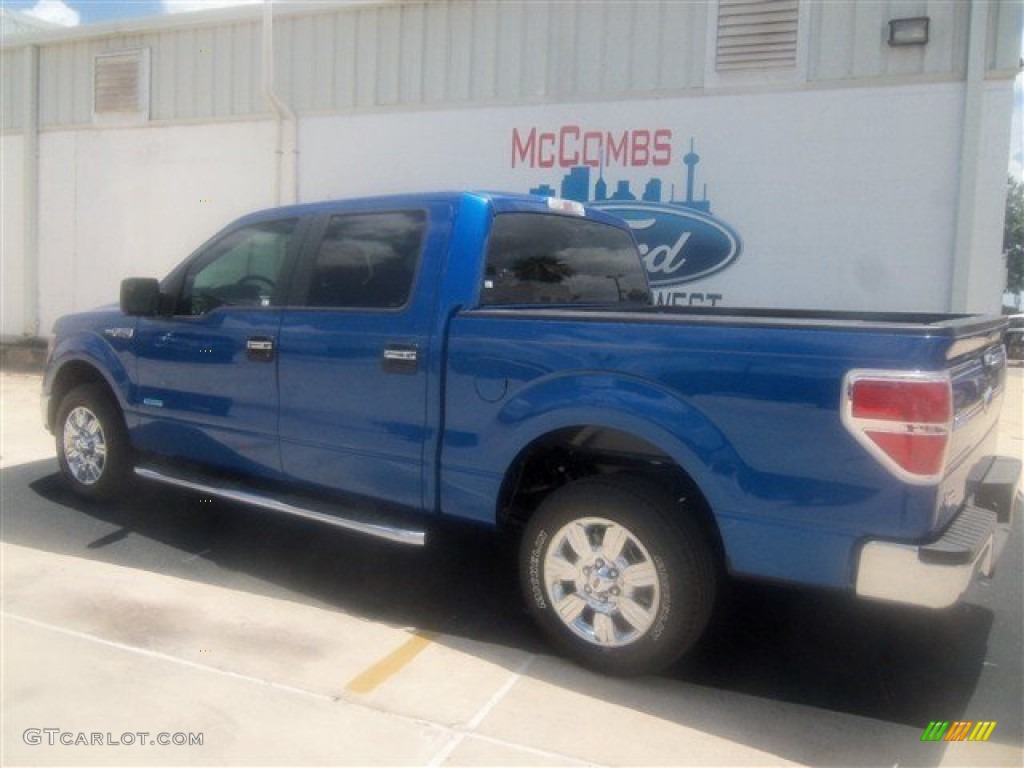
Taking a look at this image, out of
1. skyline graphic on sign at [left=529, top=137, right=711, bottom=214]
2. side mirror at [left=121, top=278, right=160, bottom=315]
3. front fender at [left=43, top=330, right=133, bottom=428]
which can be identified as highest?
skyline graphic on sign at [left=529, top=137, right=711, bottom=214]

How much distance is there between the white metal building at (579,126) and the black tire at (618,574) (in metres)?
5.19

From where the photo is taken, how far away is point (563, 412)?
3668 mm

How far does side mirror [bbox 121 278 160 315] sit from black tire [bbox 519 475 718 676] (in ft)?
8.72

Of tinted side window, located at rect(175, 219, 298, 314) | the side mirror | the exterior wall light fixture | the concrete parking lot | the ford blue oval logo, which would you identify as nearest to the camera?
the concrete parking lot

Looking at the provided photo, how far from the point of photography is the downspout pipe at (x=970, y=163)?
24.4 ft

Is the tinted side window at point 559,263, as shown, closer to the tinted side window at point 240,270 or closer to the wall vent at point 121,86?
the tinted side window at point 240,270

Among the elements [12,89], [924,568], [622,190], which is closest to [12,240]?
[12,89]

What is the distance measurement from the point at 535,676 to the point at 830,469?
1.46m

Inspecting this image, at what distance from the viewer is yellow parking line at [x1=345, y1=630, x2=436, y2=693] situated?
3.61 metres

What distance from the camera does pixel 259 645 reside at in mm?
3949

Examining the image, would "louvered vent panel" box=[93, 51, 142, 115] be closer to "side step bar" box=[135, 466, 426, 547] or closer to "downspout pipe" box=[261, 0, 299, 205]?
"downspout pipe" box=[261, 0, 299, 205]

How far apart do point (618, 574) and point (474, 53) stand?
721 centimetres

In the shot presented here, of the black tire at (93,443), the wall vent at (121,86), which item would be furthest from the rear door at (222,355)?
the wall vent at (121,86)

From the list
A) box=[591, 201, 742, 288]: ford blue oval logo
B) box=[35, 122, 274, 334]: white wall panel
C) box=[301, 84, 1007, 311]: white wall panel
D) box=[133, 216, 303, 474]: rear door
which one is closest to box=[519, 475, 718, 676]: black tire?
box=[133, 216, 303, 474]: rear door
